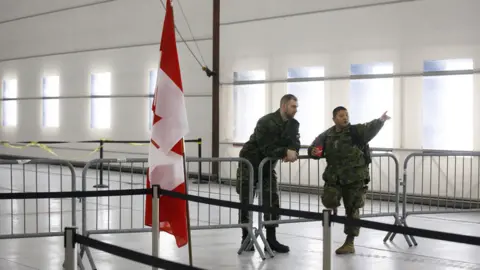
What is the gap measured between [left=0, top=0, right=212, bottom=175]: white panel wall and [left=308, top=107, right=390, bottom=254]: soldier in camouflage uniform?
429 inches

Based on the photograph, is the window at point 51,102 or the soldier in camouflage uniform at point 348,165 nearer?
the soldier in camouflage uniform at point 348,165

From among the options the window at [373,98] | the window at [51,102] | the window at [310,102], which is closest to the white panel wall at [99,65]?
the window at [51,102]

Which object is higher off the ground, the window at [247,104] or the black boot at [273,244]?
the window at [247,104]

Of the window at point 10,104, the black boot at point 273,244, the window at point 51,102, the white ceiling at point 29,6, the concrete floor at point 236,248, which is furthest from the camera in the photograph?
the window at point 10,104

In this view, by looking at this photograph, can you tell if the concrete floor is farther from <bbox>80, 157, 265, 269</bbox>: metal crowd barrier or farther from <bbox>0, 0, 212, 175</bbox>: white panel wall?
<bbox>0, 0, 212, 175</bbox>: white panel wall

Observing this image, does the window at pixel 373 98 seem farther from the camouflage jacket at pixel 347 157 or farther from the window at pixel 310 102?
the camouflage jacket at pixel 347 157

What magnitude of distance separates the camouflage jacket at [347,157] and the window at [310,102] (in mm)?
7709

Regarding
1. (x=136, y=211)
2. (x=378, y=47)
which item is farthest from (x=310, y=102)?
(x=136, y=211)

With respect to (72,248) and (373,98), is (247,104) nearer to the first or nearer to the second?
(373,98)

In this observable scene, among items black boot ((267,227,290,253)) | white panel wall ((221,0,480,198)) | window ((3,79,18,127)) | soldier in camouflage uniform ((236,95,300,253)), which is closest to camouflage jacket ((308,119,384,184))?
soldier in camouflage uniform ((236,95,300,253))

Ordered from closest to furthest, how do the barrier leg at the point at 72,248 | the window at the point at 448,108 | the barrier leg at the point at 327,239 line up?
the barrier leg at the point at 72,248 → the barrier leg at the point at 327,239 → the window at the point at 448,108

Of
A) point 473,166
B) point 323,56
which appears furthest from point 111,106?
point 473,166

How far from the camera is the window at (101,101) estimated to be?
24.6 m

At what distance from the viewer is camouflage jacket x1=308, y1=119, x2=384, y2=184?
9586mm
